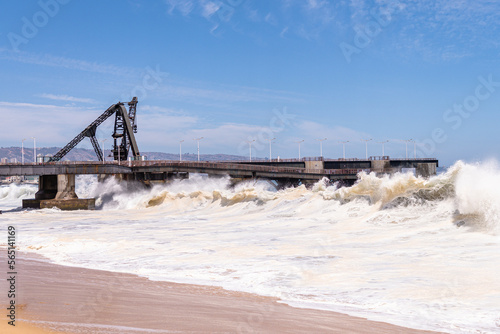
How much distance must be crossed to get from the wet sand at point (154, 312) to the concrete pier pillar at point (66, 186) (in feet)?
146

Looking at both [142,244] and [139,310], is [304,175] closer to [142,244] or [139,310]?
[142,244]

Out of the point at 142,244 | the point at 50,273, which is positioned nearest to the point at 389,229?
the point at 142,244

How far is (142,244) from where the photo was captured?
1844 cm

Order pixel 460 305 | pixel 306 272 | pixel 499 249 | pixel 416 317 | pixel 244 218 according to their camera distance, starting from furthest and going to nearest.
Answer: pixel 244 218, pixel 499 249, pixel 306 272, pixel 460 305, pixel 416 317

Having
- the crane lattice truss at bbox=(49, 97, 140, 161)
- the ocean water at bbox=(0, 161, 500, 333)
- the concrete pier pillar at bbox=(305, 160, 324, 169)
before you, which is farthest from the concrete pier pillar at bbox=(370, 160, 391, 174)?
the ocean water at bbox=(0, 161, 500, 333)

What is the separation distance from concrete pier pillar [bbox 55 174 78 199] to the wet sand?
146ft

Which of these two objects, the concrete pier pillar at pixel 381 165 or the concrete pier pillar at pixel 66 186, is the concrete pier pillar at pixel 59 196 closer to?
the concrete pier pillar at pixel 66 186

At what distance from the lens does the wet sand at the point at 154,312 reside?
7.48 metres

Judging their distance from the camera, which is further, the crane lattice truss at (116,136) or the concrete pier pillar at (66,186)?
the crane lattice truss at (116,136)

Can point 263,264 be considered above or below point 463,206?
below

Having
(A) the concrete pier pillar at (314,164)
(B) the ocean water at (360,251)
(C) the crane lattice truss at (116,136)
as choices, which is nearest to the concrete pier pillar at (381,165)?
(A) the concrete pier pillar at (314,164)

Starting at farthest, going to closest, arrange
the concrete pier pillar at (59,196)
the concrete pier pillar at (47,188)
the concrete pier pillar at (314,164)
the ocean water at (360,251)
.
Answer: the concrete pier pillar at (314,164)
the concrete pier pillar at (47,188)
the concrete pier pillar at (59,196)
the ocean water at (360,251)

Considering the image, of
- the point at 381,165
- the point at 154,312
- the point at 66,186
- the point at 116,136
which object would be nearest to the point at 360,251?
the point at 154,312

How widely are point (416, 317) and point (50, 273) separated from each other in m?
9.15
